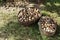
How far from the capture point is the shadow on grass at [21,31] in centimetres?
350

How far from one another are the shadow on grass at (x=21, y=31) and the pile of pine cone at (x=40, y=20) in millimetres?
122

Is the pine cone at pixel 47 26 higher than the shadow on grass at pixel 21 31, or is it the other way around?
the pine cone at pixel 47 26

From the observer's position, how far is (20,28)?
3.71m

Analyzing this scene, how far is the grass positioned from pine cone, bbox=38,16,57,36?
115mm

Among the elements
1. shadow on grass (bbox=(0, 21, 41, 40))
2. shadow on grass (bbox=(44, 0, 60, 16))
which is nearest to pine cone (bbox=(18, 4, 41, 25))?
shadow on grass (bbox=(0, 21, 41, 40))

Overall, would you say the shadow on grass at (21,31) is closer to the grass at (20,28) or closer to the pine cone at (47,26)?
the grass at (20,28)

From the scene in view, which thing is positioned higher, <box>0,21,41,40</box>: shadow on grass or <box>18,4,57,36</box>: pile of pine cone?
<box>18,4,57,36</box>: pile of pine cone

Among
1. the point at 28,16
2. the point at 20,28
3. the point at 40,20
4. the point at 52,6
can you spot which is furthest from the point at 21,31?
the point at 52,6

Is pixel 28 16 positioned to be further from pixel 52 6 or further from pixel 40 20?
pixel 52 6

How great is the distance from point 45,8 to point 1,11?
43.8 inches

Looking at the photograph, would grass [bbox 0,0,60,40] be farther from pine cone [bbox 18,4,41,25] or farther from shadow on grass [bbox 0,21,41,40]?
pine cone [bbox 18,4,41,25]

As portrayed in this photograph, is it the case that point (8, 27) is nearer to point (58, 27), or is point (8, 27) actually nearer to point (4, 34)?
point (4, 34)

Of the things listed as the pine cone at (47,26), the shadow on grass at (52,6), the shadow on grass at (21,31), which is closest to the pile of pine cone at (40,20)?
the pine cone at (47,26)

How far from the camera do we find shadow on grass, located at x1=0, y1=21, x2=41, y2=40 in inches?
138
